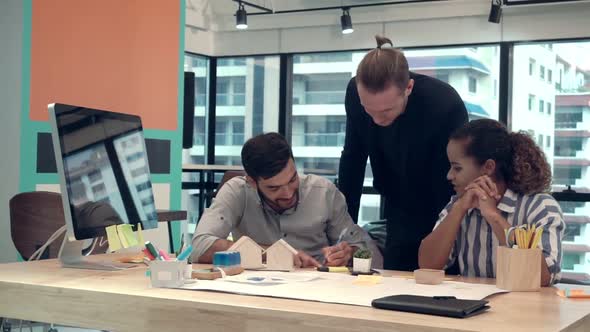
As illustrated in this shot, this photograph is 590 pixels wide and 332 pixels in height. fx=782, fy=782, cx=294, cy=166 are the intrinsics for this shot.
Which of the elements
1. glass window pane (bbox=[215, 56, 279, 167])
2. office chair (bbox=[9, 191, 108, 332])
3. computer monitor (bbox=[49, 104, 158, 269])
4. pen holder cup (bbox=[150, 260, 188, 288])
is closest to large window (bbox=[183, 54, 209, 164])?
glass window pane (bbox=[215, 56, 279, 167])

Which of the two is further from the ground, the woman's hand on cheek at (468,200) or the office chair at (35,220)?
the woman's hand on cheek at (468,200)

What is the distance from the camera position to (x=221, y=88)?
29.3ft

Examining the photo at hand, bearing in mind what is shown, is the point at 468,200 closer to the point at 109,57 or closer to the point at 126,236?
the point at 126,236

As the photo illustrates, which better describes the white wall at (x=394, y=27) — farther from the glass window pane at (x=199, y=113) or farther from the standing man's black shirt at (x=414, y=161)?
the standing man's black shirt at (x=414, y=161)

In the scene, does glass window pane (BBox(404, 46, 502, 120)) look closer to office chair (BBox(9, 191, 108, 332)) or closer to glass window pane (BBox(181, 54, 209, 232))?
glass window pane (BBox(181, 54, 209, 232))

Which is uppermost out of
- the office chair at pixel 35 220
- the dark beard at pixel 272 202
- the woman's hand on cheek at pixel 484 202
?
the woman's hand on cheek at pixel 484 202

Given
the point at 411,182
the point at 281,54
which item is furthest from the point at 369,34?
the point at 411,182

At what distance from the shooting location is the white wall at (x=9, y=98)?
461 cm

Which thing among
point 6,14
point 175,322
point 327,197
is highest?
point 6,14

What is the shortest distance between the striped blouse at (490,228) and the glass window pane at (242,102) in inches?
251

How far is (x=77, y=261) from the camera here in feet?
7.22

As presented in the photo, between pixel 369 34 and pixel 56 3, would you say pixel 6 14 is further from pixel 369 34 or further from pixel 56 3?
pixel 369 34

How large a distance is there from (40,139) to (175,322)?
11.3 feet

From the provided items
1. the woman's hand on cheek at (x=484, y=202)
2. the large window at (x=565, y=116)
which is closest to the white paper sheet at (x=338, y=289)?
the woman's hand on cheek at (x=484, y=202)
